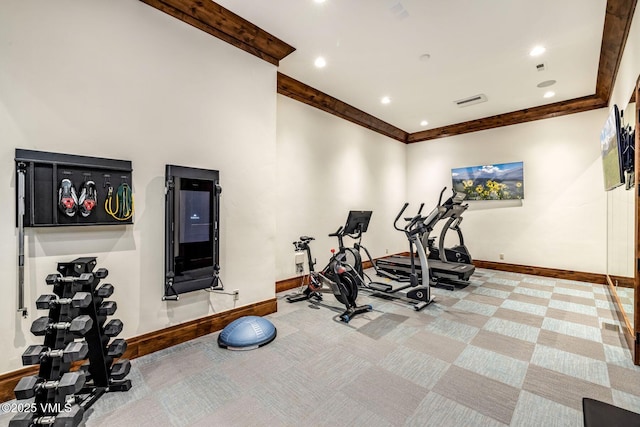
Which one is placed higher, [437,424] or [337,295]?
[337,295]

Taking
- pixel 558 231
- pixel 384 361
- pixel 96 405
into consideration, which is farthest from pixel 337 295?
pixel 558 231

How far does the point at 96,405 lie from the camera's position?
1.96 meters

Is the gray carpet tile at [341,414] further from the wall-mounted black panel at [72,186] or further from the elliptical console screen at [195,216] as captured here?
the wall-mounted black panel at [72,186]

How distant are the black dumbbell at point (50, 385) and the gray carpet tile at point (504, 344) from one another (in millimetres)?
3239

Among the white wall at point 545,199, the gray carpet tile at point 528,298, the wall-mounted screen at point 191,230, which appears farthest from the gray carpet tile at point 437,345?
the white wall at point 545,199

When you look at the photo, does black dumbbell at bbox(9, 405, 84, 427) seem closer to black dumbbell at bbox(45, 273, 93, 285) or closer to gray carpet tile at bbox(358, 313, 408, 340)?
black dumbbell at bbox(45, 273, 93, 285)

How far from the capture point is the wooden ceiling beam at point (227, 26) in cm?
283

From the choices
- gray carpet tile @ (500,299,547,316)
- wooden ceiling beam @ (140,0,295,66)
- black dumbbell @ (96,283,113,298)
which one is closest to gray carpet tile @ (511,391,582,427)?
gray carpet tile @ (500,299,547,316)

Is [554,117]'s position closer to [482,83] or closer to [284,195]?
[482,83]

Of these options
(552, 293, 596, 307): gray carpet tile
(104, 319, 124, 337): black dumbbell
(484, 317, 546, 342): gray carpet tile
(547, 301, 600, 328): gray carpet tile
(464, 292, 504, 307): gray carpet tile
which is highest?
(104, 319, 124, 337): black dumbbell

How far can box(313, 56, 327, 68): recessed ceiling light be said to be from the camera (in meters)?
3.99

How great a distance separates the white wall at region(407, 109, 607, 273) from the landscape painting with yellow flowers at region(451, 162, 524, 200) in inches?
4.8

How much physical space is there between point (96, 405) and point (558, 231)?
24.0 feet

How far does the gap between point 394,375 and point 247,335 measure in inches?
56.1
